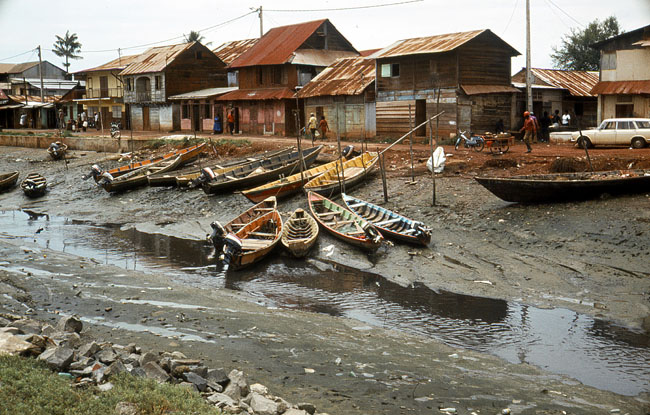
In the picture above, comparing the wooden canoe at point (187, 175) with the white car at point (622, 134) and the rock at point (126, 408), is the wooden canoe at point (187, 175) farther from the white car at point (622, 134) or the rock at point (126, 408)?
the rock at point (126, 408)

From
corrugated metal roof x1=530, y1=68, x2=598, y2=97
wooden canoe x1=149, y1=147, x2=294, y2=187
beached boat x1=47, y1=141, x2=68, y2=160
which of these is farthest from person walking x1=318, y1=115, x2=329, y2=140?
beached boat x1=47, y1=141, x2=68, y2=160

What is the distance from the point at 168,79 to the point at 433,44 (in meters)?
22.6

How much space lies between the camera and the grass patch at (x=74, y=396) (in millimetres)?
6223

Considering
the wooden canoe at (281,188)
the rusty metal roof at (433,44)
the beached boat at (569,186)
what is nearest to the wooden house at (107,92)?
the rusty metal roof at (433,44)

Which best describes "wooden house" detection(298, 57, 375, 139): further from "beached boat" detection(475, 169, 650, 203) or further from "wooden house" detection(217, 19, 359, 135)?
"beached boat" detection(475, 169, 650, 203)

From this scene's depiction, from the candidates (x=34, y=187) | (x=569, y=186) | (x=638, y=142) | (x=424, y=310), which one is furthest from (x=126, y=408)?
(x=34, y=187)

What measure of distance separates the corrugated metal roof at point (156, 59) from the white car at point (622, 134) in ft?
103

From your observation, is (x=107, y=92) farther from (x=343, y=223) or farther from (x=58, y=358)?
(x=58, y=358)

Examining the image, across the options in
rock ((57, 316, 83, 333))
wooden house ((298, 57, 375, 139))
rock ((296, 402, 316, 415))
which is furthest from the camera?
wooden house ((298, 57, 375, 139))

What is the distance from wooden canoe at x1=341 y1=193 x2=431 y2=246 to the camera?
16.5 metres

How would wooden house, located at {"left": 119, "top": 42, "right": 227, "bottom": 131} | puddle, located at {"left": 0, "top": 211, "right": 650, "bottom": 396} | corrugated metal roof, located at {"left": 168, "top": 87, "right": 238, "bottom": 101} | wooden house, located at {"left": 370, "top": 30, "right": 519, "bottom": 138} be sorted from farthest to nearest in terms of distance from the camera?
wooden house, located at {"left": 119, "top": 42, "right": 227, "bottom": 131} < corrugated metal roof, located at {"left": 168, "top": 87, "right": 238, "bottom": 101} < wooden house, located at {"left": 370, "top": 30, "right": 519, "bottom": 138} < puddle, located at {"left": 0, "top": 211, "right": 650, "bottom": 396}

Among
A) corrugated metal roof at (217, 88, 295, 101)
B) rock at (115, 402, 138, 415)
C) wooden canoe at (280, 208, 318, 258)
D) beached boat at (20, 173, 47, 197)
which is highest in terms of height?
corrugated metal roof at (217, 88, 295, 101)

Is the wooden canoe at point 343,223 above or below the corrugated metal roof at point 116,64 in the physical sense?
below

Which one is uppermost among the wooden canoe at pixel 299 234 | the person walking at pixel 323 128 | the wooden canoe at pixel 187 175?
the person walking at pixel 323 128
